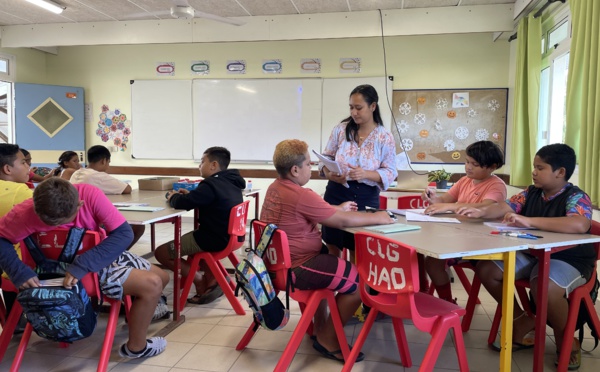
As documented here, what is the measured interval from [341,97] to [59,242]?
4479mm

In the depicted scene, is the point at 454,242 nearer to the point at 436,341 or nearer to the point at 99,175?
the point at 436,341

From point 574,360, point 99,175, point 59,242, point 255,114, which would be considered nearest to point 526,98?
point 574,360

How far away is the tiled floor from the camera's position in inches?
82.4

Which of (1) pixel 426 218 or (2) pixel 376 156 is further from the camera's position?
(2) pixel 376 156

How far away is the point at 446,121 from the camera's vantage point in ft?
18.1

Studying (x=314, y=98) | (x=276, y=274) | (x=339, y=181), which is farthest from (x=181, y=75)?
(x=276, y=274)

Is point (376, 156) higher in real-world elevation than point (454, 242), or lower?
higher

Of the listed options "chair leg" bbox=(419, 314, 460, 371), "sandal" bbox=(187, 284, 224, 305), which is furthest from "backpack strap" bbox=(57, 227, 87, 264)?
"chair leg" bbox=(419, 314, 460, 371)

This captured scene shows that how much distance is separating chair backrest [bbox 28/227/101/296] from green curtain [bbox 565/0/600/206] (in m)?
2.90

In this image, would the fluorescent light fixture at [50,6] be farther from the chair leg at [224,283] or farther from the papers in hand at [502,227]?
the papers in hand at [502,227]

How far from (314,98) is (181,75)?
196 centimetres

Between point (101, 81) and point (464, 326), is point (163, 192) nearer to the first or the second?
point (464, 326)

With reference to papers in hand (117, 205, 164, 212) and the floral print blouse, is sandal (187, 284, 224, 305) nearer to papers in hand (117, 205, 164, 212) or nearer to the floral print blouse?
papers in hand (117, 205, 164, 212)

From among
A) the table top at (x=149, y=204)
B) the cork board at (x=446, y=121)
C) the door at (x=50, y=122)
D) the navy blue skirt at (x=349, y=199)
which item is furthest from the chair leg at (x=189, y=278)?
the door at (x=50, y=122)
